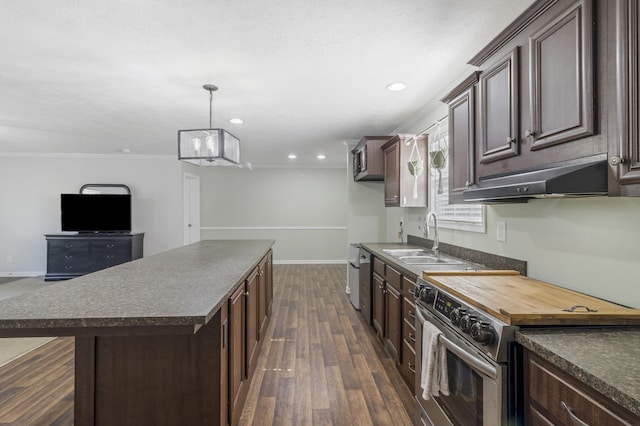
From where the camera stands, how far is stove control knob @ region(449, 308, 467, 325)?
1409 mm

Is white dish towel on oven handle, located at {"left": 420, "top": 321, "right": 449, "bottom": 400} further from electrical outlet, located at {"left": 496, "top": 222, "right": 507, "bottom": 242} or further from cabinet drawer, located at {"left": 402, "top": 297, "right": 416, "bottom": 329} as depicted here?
electrical outlet, located at {"left": 496, "top": 222, "right": 507, "bottom": 242}

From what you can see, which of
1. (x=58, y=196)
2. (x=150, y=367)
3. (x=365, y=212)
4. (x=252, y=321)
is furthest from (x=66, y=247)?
(x=150, y=367)

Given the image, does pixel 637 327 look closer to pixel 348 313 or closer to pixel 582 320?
pixel 582 320

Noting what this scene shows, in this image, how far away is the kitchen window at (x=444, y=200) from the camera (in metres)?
2.57

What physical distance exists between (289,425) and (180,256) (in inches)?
63.0

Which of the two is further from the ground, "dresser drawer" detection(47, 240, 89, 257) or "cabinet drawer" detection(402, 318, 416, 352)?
"dresser drawer" detection(47, 240, 89, 257)

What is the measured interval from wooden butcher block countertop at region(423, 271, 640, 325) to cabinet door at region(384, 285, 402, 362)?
2.38 feet

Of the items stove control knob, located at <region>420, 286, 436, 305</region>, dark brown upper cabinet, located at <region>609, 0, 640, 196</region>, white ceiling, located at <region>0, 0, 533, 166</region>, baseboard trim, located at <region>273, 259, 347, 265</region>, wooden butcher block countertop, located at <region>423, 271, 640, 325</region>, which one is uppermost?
white ceiling, located at <region>0, 0, 533, 166</region>

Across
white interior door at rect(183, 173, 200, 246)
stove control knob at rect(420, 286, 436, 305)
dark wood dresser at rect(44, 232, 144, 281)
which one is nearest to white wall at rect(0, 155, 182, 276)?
dark wood dresser at rect(44, 232, 144, 281)

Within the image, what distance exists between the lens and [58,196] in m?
6.33

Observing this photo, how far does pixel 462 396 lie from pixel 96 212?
22.0 feet

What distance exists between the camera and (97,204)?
19.8 feet

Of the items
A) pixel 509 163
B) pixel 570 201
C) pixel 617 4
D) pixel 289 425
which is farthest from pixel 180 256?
pixel 617 4

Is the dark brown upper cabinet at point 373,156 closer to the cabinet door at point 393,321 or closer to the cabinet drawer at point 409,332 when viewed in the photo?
the cabinet door at point 393,321
